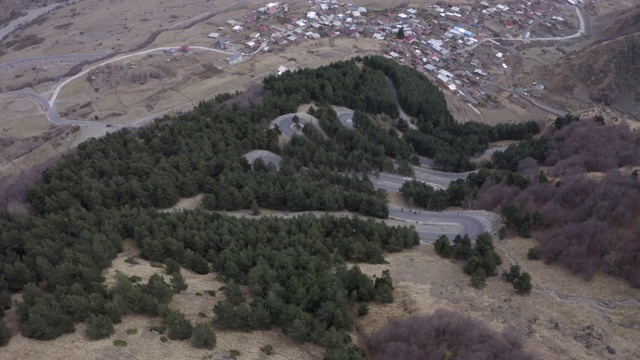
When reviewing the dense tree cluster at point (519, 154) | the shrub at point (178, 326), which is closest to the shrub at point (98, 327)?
the shrub at point (178, 326)

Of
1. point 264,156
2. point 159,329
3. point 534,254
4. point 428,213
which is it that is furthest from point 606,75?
point 159,329

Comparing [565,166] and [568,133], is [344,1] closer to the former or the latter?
[568,133]

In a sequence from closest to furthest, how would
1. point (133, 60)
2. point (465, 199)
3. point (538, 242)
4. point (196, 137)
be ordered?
point (538, 242), point (465, 199), point (196, 137), point (133, 60)

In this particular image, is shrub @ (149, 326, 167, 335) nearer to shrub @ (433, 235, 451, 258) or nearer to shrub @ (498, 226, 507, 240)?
shrub @ (433, 235, 451, 258)

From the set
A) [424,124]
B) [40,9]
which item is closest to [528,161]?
[424,124]

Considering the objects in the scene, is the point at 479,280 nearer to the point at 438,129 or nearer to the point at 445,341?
the point at 445,341

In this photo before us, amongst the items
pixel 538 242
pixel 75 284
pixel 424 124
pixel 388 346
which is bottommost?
pixel 424 124

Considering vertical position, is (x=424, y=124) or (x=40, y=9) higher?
(x=40, y=9)
